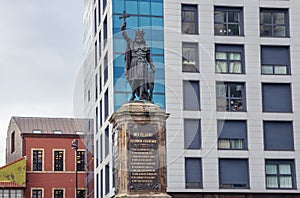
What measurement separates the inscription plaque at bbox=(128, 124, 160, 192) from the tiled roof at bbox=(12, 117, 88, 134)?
60420 millimetres

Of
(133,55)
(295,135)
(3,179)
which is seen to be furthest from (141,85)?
(3,179)

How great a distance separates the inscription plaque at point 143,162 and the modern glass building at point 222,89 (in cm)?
2133

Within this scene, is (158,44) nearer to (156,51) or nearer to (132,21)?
(156,51)

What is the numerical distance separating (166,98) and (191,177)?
6336mm

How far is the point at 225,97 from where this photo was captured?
59.9 meters

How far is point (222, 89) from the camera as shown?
60.2 metres

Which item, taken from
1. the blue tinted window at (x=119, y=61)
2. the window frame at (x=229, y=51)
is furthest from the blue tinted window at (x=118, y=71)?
the window frame at (x=229, y=51)

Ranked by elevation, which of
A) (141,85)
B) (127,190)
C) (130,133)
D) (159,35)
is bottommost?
(127,190)

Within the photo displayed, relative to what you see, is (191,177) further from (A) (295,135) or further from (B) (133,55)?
(B) (133,55)

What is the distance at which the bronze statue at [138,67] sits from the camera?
121 feet

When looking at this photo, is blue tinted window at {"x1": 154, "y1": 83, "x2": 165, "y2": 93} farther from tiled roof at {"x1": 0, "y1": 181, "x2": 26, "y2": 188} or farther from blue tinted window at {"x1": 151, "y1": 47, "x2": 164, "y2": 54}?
tiled roof at {"x1": 0, "y1": 181, "x2": 26, "y2": 188}

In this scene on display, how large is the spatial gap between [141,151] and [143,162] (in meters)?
0.51

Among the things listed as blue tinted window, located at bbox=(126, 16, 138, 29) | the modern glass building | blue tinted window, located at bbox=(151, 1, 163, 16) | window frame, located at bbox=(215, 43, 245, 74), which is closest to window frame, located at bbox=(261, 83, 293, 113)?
the modern glass building

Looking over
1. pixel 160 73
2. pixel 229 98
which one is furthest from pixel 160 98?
pixel 229 98
